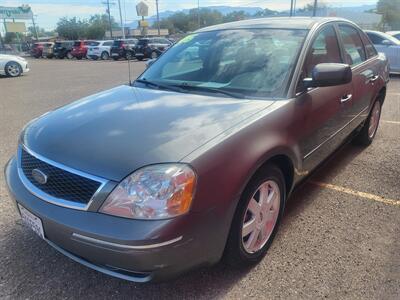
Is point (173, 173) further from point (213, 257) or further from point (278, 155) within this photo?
point (278, 155)

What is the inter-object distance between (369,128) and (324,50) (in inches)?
74.0

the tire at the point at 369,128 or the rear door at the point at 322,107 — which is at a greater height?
the rear door at the point at 322,107

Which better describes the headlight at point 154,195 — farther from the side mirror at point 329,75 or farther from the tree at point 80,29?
the tree at point 80,29

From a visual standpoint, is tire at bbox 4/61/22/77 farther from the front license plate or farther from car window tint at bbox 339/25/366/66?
the front license plate

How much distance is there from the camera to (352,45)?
13.0 feet

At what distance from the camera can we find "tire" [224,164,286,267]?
2.19 meters

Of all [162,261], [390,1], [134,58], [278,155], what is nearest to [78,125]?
[162,261]

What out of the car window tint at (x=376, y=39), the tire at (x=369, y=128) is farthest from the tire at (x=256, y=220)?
the car window tint at (x=376, y=39)

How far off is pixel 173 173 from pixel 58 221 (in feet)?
2.25

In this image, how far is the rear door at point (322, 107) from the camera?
2852 mm

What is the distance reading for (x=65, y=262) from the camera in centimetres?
255

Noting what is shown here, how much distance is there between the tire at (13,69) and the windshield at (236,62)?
14.0 metres

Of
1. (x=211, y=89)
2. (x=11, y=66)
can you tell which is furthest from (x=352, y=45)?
(x=11, y=66)

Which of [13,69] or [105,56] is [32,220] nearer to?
[13,69]
